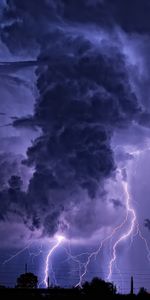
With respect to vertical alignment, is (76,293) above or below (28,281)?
below

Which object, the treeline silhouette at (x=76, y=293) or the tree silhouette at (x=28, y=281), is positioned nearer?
the treeline silhouette at (x=76, y=293)

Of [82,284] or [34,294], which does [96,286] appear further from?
[34,294]

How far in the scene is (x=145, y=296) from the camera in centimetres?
7600

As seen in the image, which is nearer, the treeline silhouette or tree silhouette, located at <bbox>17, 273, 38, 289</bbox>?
the treeline silhouette

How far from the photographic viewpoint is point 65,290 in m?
81.9

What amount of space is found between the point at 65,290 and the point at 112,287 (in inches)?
321

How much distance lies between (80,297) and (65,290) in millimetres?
8629

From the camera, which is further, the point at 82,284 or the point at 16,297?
the point at 82,284

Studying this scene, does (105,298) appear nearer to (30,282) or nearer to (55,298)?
(55,298)

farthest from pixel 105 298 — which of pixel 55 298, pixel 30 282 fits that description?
pixel 30 282

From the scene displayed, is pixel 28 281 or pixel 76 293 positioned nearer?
pixel 76 293

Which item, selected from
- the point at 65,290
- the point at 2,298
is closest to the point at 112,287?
the point at 65,290

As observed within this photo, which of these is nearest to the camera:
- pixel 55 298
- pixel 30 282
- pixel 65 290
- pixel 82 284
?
pixel 55 298

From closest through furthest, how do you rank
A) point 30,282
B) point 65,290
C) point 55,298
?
point 55,298 → point 65,290 → point 30,282
